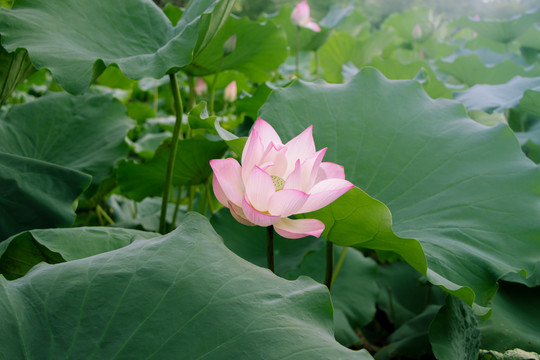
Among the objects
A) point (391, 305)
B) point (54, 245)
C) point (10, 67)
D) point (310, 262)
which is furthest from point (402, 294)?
point (10, 67)

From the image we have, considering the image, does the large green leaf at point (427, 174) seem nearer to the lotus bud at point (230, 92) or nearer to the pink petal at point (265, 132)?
the pink petal at point (265, 132)

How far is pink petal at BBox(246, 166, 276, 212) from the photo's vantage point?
0.54 meters

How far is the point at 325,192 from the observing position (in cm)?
56

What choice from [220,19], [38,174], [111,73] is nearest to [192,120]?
[220,19]

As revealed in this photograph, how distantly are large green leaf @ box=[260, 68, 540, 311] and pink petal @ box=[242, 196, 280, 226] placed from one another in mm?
116

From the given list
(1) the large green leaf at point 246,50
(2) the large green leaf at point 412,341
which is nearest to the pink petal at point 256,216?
(2) the large green leaf at point 412,341

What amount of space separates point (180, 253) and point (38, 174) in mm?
486

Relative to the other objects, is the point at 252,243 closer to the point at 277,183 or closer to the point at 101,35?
the point at 277,183

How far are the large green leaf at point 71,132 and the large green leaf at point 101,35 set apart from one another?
285 millimetres

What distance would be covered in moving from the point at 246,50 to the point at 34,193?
743mm

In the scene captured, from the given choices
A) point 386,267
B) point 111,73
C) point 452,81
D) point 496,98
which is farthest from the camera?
point 452,81

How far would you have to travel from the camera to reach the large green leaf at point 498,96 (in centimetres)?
114

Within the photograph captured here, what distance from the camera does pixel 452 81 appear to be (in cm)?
218

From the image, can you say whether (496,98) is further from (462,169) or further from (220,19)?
(220,19)
